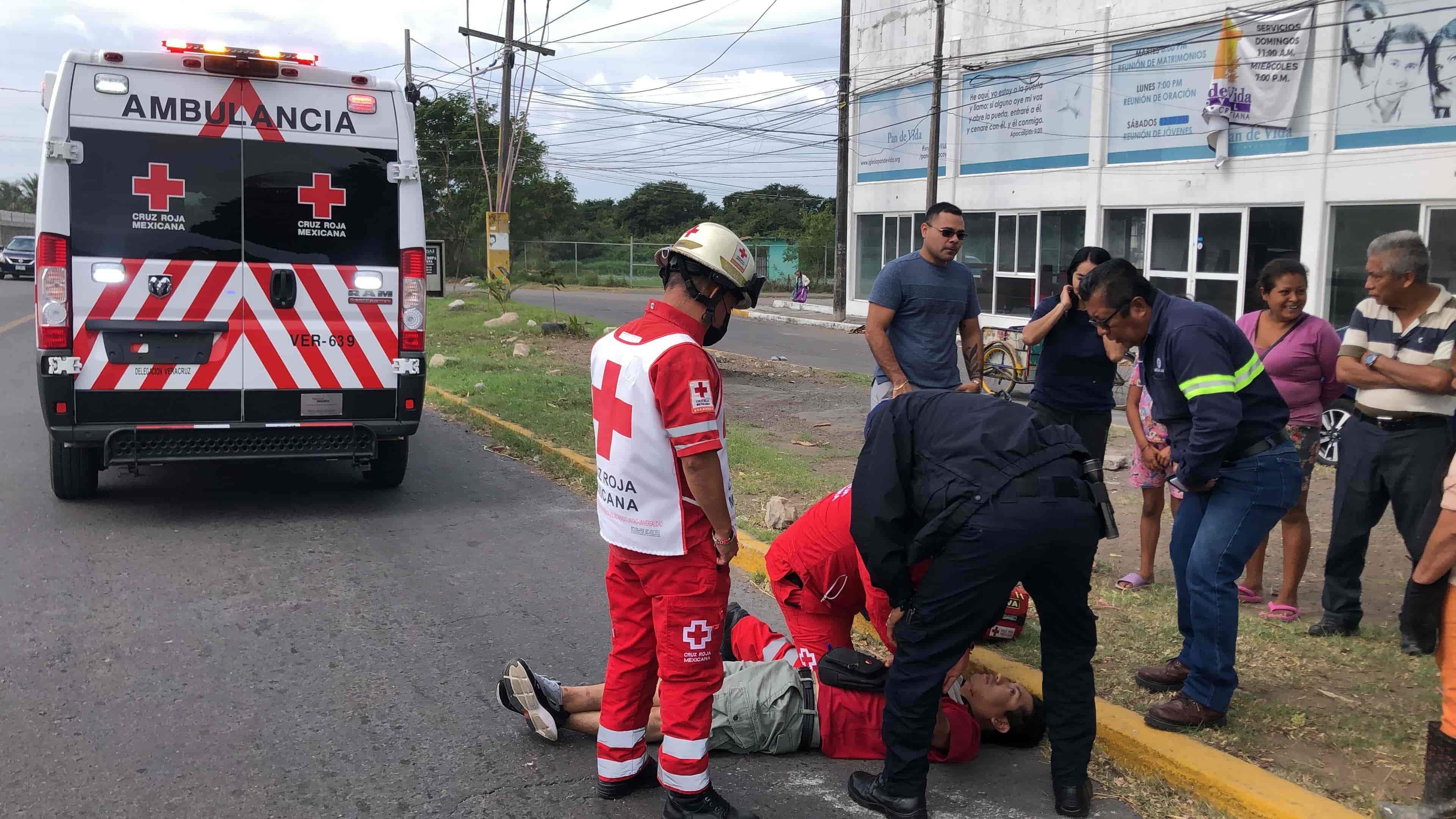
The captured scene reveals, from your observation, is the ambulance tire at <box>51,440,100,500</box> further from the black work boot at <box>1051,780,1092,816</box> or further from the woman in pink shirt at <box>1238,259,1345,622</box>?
the woman in pink shirt at <box>1238,259,1345,622</box>

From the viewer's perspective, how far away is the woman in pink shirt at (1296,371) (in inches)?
207

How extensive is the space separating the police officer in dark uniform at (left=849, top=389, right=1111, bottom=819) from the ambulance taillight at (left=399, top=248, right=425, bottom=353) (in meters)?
4.28

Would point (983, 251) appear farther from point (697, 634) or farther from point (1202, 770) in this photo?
point (697, 634)

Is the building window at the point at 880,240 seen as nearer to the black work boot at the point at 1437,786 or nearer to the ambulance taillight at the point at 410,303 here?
the ambulance taillight at the point at 410,303

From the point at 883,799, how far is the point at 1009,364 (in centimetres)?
1118

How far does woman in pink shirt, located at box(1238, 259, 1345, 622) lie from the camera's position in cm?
525

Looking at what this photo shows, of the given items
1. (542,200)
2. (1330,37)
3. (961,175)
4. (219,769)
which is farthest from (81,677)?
(542,200)

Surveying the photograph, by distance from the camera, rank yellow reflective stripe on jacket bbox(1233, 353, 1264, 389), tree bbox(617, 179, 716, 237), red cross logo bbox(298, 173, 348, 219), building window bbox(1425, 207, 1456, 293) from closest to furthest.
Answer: yellow reflective stripe on jacket bbox(1233, 353, 1264, 389) < red cross logo bbox(298, 173, 348, 219) < building window bbox(1425, 207, 1456, 293) < tree bbox(617, 179, 716, 237)

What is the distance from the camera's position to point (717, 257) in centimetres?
335

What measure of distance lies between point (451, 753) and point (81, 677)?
171cm

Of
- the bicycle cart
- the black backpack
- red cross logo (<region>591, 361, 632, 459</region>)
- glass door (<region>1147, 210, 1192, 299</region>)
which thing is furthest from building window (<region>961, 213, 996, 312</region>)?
red cross logo (<region>591, 361, 632, 459</region>)

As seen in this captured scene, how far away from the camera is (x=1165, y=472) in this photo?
5.24 m

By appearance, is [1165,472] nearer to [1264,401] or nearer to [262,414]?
[1264,401]

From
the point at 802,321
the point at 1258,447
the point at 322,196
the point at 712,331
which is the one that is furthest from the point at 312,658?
the point at 802,321
